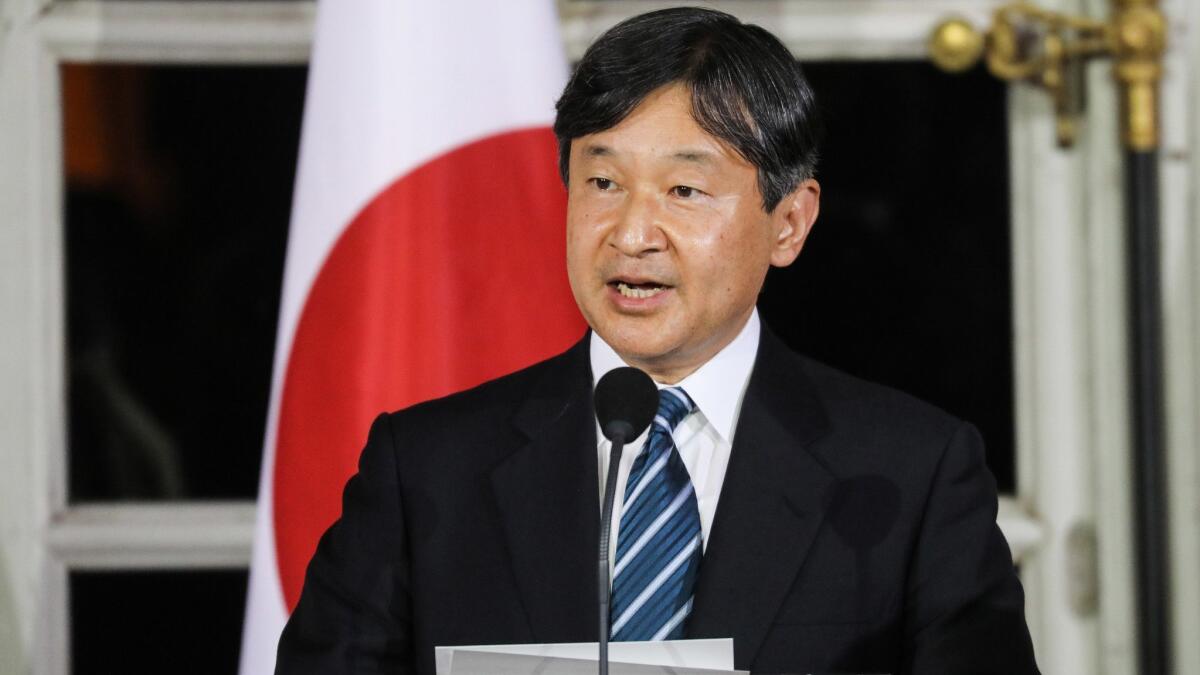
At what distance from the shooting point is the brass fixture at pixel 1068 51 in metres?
1.81

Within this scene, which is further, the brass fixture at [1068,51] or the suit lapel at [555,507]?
the brass fixture at [1068,51]

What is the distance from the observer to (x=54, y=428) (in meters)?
2.00

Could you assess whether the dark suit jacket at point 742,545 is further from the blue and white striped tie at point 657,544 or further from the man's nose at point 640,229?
the man's nose at point 640,229

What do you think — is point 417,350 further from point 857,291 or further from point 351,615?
point 857,291

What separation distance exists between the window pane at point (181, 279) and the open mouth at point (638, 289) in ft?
3.62

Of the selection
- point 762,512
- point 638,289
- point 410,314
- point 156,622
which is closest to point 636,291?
point 638,289

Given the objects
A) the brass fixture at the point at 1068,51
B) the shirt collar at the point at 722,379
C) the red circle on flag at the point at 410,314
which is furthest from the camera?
the brass fixture at the point at 1068,51

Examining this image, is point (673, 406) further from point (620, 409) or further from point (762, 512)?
point (620, 409)

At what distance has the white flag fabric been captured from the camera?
159cm

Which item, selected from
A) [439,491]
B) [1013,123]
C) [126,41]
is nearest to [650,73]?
[439,491]

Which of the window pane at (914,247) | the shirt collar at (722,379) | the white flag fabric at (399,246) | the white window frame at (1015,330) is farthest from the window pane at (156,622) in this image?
the shirt collar at (722,379)

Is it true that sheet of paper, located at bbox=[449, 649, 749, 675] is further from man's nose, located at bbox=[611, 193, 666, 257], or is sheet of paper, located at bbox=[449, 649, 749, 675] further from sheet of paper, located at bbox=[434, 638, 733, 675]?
man's nose, located at bbox=[611, 193, 666, 257]

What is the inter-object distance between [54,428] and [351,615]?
101 cm

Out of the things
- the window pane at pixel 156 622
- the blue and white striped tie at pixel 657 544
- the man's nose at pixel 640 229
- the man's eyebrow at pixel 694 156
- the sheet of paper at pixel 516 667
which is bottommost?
the window pane at pixel 156 622
